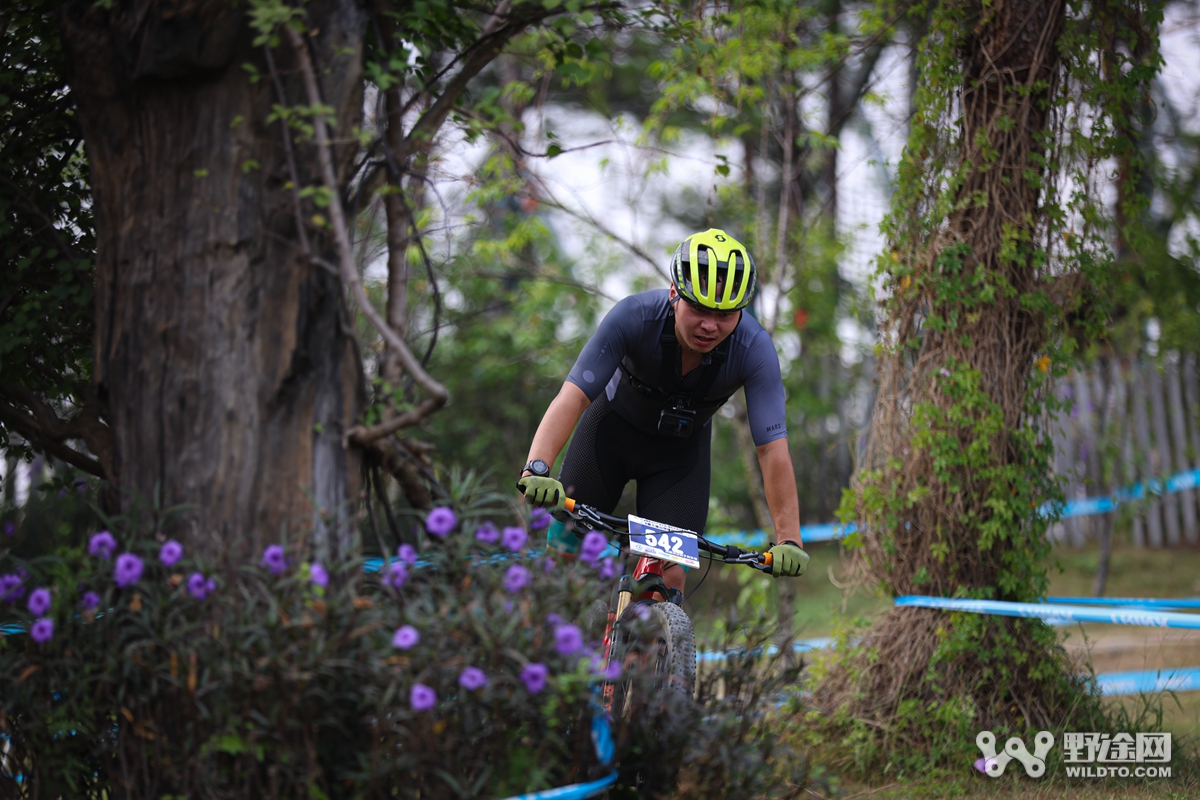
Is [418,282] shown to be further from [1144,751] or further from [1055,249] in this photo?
[1144,751]

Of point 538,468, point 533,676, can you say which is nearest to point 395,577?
point 533,676

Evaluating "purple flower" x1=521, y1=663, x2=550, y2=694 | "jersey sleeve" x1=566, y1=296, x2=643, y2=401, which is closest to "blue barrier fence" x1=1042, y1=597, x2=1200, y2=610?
"jersey sleeve" x1=566, y1=296, x2=643, y2=401

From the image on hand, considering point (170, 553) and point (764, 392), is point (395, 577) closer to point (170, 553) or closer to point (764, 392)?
point (170, 553)

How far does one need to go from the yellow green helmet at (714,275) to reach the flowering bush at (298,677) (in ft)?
4.25

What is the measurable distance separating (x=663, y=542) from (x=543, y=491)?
17.5 inches

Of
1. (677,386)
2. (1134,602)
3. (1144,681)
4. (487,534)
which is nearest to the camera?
(487,534)

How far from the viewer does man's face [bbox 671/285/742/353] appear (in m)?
3.66

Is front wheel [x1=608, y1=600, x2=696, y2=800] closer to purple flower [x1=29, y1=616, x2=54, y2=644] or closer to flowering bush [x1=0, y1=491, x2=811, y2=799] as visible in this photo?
flowering bush [x1=0, y1=491, x2=811, y2=799]

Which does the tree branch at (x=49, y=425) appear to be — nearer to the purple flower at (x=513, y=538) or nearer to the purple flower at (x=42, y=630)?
the purple flower at (x=42, y=630)

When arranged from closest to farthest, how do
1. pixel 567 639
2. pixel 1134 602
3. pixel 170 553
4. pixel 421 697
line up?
pixel 421 697, pixel 567 639, pixel 170 553, pixel 1134 602

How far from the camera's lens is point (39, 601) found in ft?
8.37

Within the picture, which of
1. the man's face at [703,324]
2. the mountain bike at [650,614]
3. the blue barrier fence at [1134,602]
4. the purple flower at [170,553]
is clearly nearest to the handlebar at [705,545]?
the mountain bike at [650,614]

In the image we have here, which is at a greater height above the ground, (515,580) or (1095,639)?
(515,580)

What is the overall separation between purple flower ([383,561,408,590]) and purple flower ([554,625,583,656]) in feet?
1.51
